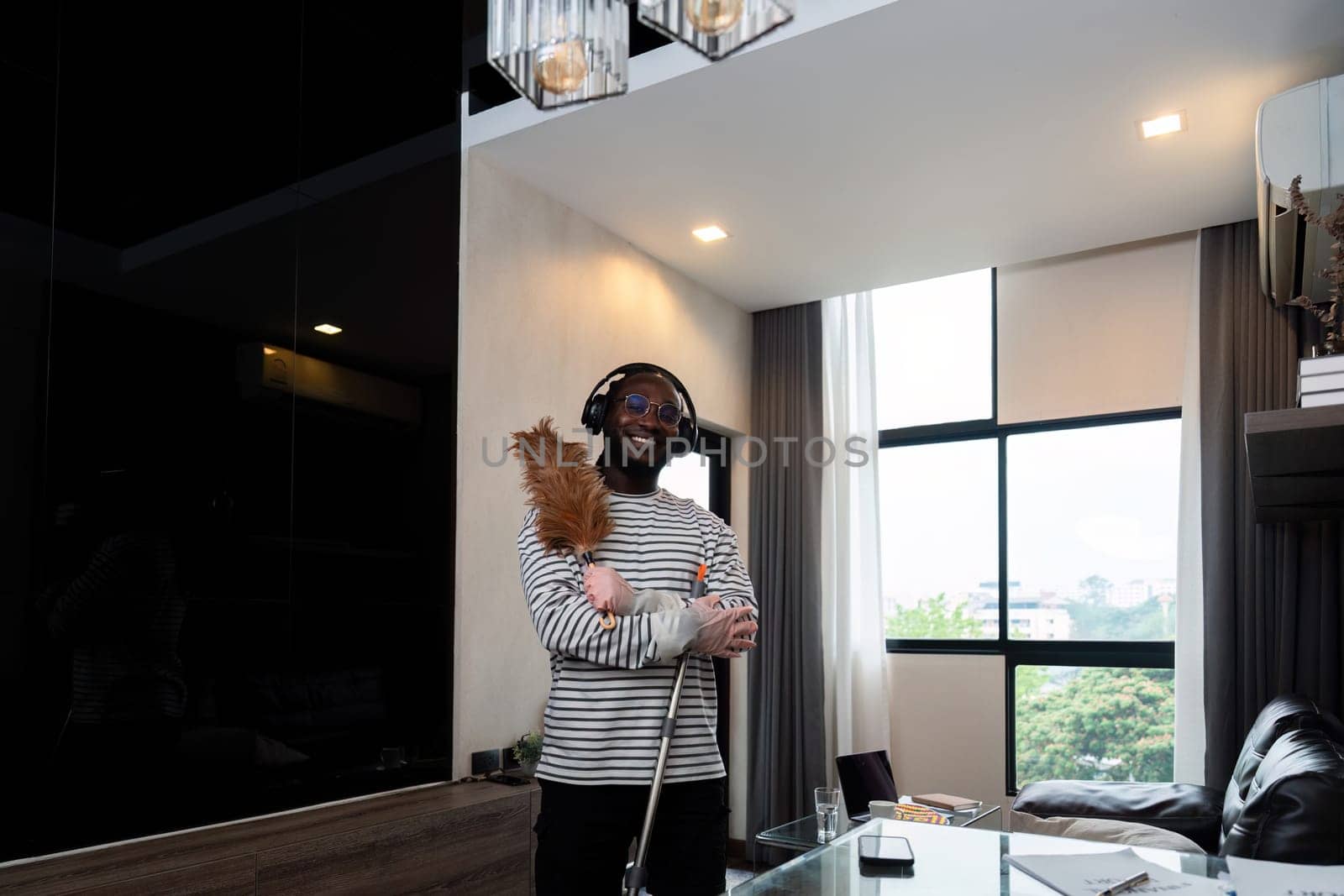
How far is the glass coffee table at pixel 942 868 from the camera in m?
1.48

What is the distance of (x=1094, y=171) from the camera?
396 centimetres

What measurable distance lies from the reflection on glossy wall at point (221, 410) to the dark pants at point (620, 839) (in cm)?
131

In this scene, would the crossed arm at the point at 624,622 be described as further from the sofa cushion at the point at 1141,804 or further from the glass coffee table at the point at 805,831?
the sofa cushion at the point at 1141,804

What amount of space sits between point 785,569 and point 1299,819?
3395mm

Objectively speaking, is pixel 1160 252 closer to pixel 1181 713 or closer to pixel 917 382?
pixel 917 382

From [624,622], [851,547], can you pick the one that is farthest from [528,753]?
[851,547]

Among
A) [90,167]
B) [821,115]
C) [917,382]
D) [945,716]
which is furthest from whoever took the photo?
[917,382]

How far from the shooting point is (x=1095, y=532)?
4848mm

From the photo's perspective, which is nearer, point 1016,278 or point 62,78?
point 62,78

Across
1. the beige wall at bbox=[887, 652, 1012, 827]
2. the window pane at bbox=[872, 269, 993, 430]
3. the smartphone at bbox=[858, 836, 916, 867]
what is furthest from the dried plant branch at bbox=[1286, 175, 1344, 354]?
the beige wall at bbox=[887, 652, 1012, 827]

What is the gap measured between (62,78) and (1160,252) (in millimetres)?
4171

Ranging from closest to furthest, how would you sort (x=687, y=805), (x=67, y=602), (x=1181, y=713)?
1. (x=687, y=805)
2. (x=67, y=602)
3. (x=1181, y=713)

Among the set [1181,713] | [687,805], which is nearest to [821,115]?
[687,805]

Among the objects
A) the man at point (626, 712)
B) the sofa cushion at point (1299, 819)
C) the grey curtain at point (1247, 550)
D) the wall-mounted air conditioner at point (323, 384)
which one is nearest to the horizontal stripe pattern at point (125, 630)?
the wall-mounted air conditioner at point (323, 384)
